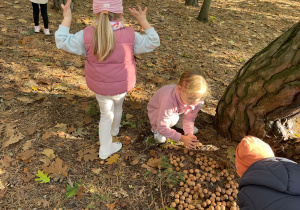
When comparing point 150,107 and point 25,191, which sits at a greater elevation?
point 150,107

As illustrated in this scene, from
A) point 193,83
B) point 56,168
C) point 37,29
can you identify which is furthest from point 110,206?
point 37,29

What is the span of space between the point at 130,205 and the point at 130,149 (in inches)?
30.4

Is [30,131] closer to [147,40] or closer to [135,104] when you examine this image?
[135,104]

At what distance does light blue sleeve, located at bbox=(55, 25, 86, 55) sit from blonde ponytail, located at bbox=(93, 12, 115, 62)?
0.19 metres

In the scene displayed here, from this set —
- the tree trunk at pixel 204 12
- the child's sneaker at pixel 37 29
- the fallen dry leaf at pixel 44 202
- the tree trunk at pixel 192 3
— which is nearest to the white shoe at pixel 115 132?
the fallen dry leaf at pixel 44 202

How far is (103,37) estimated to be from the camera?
2.15 m

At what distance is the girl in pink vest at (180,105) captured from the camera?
2.50 meters

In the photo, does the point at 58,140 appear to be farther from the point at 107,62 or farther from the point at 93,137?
the point at 107,62

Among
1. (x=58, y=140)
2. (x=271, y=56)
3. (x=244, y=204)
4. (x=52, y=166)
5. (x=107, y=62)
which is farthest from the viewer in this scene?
(x=58, y=140)

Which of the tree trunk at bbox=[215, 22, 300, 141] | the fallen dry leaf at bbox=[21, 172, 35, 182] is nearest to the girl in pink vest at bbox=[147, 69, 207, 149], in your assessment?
the tree trunk at bbox=[215, 22, 300, 141]

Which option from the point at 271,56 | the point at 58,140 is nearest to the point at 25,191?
the point at 58,140

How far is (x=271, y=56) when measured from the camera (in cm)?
258

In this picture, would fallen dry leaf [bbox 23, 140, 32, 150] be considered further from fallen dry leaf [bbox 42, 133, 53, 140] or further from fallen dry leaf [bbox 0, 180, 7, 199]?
fallen dry leaf [bbox 0, 180, 7, 199]

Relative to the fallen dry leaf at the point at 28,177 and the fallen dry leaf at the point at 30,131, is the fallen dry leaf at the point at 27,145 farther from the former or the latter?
the fallen dry leaf at the point at 28,177
